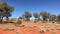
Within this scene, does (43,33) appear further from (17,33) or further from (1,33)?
(1,33)

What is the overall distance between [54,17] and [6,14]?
45.6 m

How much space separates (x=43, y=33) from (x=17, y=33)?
12.0 feet

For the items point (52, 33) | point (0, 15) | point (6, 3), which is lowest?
point (52, 33)

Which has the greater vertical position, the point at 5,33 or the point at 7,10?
the point at 7,10

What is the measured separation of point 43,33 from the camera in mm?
19062

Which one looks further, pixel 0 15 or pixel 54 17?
pixel 54 17

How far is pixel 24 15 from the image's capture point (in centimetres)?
8362

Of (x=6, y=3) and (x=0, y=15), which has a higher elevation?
(x=6, y=3)

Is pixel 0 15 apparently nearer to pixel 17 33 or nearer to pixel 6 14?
pixel 6 14

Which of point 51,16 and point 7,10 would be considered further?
point 51,16

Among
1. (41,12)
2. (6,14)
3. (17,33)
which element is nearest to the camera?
(17,33)

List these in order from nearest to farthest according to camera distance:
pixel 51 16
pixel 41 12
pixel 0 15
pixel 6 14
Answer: pixel 0 15
pixel 6 14
pixel 41 12
pixel 51 16

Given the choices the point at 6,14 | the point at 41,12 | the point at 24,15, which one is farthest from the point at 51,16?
the point at 6,14

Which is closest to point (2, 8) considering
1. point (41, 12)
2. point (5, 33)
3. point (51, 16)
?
point (5, 33)
